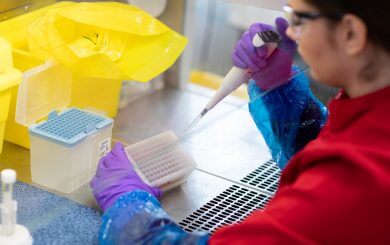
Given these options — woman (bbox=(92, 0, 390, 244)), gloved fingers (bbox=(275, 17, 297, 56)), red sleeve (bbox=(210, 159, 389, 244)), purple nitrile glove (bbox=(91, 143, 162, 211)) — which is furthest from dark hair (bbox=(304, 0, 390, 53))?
purple nitrile glove (bbox=(91, 143, 162, 211))

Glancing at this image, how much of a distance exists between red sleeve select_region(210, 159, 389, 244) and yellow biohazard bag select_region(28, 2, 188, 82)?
0.60 meters

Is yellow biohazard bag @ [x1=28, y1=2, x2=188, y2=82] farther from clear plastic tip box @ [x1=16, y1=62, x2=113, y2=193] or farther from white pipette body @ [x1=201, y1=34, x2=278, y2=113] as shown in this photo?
white pipette body @ [x1=201, y1=34, x2=278, y2=113]

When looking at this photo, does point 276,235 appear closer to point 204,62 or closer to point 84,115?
point 84,115

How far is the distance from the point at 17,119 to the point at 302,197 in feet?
2.33

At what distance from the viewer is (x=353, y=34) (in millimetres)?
840

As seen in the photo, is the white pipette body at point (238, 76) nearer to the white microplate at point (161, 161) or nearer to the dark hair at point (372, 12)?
the white microplate at point (161, 161)

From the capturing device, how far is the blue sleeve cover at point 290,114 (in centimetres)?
127

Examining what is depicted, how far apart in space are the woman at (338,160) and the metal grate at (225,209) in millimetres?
219

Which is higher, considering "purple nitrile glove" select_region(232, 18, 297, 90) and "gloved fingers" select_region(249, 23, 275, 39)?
"gloved fingers" select_region(249, 23, 275, 39)

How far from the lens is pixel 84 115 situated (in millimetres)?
1282

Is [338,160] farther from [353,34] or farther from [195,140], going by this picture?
[195,140]

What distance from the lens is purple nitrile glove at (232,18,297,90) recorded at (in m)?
1.20

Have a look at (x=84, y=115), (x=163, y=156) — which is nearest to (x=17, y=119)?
(x=84, y=115)

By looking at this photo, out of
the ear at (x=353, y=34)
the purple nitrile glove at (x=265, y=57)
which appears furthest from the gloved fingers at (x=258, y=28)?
the ear at (x=353, y=34)
